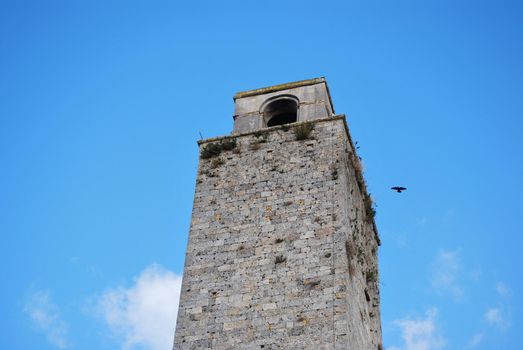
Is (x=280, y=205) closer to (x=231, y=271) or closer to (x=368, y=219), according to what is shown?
(x=231, y=271)

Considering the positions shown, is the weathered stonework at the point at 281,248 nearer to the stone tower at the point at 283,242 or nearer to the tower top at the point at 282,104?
the stone tower at the point at 283,242

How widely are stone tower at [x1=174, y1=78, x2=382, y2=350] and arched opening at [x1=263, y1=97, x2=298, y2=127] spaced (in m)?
0.38

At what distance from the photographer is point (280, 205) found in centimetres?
1755

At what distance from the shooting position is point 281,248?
1677 centimetres

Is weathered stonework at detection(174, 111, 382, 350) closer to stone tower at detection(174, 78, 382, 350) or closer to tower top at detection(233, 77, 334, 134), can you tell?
stone tower at detection(174, 78, 382, 350)

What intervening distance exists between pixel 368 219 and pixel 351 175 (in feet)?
5.57

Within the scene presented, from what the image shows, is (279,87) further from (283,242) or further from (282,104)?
(283,242)

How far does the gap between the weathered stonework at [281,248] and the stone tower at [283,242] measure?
22 mm

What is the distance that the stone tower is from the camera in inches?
617

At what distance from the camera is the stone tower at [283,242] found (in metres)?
15.7

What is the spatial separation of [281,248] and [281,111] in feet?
17.9

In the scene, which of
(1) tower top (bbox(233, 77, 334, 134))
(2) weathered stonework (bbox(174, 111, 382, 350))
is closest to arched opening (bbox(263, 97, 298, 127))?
(1) tower top (bbox(233, 77, 334, 134))

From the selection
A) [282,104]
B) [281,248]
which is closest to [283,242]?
[281,248]

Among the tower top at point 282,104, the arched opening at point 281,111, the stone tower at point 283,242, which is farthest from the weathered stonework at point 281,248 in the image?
the arched opening at point 281,111
